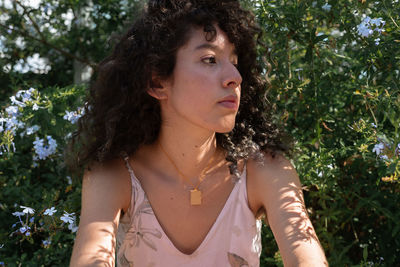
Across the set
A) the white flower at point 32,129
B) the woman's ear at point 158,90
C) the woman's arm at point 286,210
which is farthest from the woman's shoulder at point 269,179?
the white flower at point 32,129

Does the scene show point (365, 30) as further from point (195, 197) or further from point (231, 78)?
point (195, 197)

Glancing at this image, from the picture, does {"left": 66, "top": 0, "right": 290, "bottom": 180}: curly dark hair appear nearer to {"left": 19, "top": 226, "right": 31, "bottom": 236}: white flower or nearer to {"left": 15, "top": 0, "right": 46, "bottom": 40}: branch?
{"left": 19, "top": 226, "right": 31, "bottom": 236}: white flower

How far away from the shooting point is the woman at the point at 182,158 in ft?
6.14

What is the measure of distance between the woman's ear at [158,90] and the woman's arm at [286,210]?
1.39ft

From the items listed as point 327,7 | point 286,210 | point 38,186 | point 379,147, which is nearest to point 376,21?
point 327,7

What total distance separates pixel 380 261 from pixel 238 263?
69 cm

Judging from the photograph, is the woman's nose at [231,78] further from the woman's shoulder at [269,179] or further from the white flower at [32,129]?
the white flower at [32,129]

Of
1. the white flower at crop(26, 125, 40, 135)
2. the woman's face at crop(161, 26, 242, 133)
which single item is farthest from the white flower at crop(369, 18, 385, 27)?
the white flower at crop(26, 125, 40, 135)

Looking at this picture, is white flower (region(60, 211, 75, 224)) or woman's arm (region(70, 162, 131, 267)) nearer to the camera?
woman's arm (region(70, 162, 131, 267))

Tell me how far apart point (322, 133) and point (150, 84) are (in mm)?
890

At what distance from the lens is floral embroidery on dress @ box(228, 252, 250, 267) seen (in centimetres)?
199

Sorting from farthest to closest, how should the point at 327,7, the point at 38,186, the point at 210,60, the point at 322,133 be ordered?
the point at 38,186 < the point at 322,133 < the point at 327,7 < the point at 210,60

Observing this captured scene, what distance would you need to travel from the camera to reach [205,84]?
185 cm

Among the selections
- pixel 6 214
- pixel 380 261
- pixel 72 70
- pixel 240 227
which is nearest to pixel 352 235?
pixel 380 261
